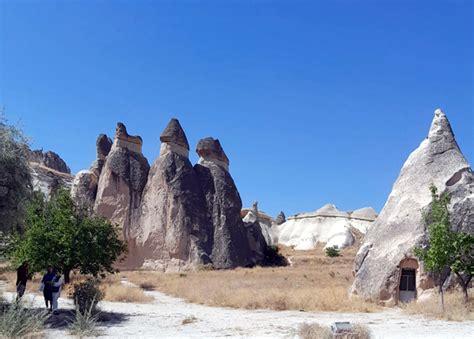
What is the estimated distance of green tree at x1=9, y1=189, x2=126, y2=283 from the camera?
15812mm

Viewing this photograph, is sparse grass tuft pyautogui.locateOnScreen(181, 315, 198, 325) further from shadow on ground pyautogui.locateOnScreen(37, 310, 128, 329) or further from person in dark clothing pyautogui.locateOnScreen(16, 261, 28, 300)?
person in dark clothing pyautogui.locateOnScreen(16, 261, 28, 300)

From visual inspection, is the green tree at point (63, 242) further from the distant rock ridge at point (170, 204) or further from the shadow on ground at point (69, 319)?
the distant rock ridge at point (170, 204)

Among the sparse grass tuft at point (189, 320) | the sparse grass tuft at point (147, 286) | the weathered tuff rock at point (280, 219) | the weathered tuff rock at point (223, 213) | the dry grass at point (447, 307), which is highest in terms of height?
the weathered tuff rock at point (280, 219)

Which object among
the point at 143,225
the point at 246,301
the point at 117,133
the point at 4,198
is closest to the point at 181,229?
the point at 143,225

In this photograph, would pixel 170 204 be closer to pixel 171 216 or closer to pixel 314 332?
pixel 171 216

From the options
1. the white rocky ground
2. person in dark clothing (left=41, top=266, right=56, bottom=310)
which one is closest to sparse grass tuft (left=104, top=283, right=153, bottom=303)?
the white rocky ground

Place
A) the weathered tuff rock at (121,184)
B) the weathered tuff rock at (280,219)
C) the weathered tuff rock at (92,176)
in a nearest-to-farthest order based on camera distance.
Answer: the weathered tuff rock at (121,184) → the weathered tuff rock at (92,176) → the weathered tuff rock at (280,219)

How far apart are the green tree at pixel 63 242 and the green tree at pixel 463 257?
434 inches

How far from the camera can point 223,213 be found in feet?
123

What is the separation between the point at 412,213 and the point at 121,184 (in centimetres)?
2399

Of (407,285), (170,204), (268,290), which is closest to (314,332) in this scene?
(407,285)

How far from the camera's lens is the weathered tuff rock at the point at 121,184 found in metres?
36.6

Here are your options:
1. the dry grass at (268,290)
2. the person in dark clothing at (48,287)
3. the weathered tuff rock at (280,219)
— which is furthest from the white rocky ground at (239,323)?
the weathered tuff rock at (280,219)

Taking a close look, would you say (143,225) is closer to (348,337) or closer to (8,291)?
(8,291)
